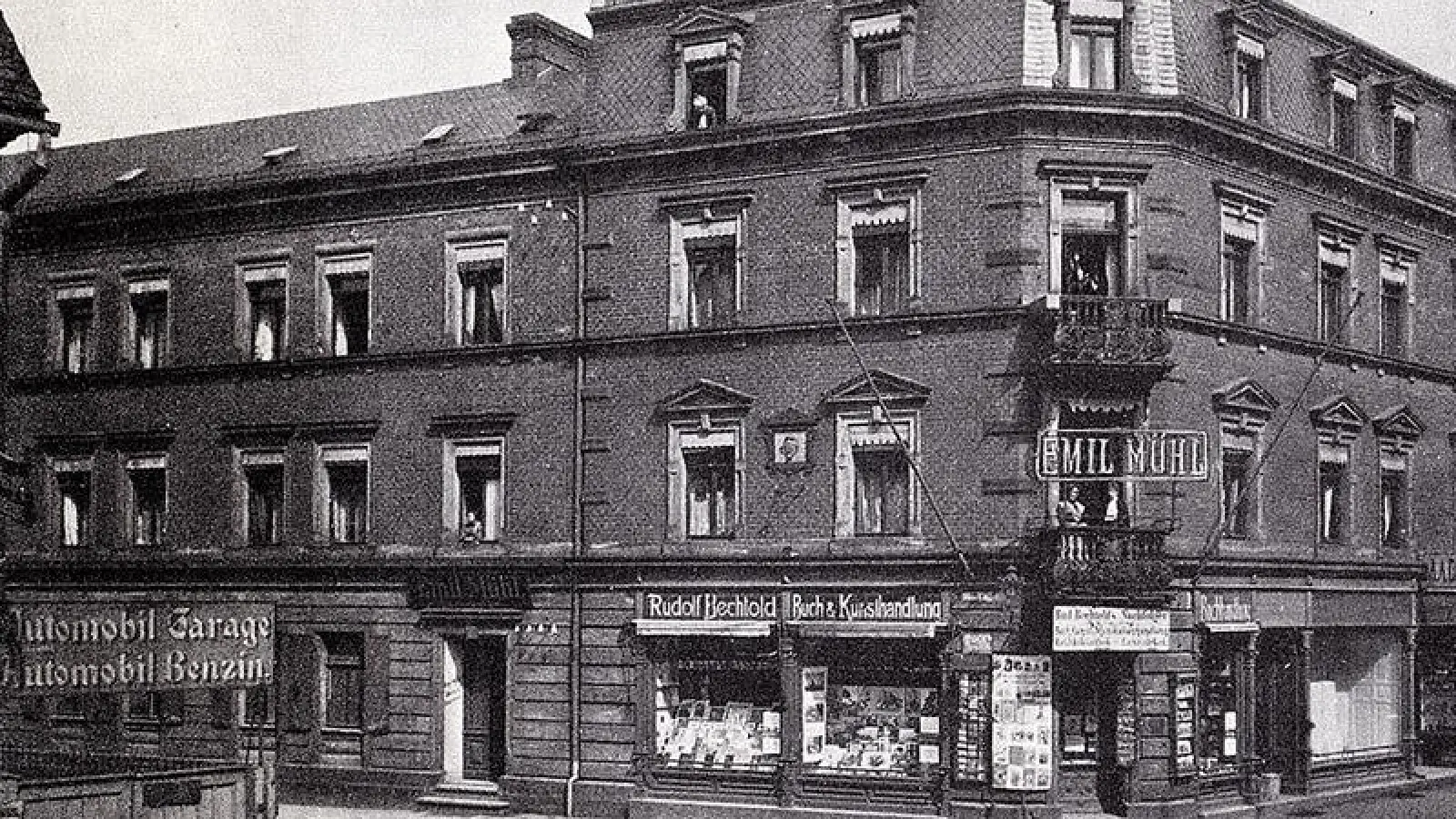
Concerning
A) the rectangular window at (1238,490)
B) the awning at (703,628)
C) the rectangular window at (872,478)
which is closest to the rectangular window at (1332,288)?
the rectangular window at (1238,490)

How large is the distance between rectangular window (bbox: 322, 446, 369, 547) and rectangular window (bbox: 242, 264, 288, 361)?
2.74m

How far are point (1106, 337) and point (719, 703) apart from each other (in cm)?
950

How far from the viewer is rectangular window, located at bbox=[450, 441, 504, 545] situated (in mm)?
36312

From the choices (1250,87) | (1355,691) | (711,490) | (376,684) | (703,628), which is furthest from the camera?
(1355,691)

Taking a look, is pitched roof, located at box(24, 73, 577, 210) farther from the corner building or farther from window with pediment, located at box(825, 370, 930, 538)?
window with pediment, located at box(825, 370, 930, 538)

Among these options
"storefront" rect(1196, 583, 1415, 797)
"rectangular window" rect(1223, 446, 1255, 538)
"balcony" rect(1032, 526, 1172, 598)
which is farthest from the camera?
"rectangular window" rect(1223, 446, 1255, 538)

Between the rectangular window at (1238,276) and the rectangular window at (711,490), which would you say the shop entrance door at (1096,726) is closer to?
the rectangular window at (711,490)

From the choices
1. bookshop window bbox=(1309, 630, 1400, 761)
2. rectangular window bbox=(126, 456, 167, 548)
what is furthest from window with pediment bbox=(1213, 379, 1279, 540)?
rectangular window bbox=(126, 456, 167, 548)

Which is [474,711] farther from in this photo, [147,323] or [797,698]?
[147,323]

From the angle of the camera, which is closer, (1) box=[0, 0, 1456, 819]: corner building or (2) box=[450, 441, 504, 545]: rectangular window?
(1) box=[0, 0, 1456, 819]: corner building

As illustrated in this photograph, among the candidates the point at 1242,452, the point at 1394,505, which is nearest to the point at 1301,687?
the point at 1242,452

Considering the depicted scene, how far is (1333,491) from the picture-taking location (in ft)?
123

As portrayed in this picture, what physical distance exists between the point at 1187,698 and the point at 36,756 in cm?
2376

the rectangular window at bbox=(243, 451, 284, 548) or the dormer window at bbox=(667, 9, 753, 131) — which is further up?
the dormer window at bbox=(667, 9, 753, 131)
